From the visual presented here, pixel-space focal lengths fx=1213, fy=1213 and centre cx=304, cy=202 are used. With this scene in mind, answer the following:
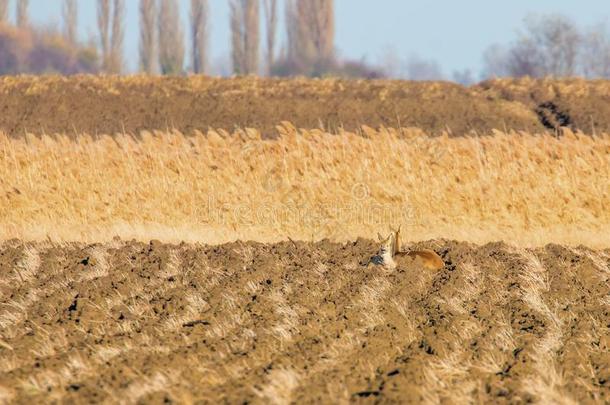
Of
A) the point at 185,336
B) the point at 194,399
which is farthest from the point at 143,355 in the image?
the point at 194,399

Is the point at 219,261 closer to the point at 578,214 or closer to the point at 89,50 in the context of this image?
the point at 578,214

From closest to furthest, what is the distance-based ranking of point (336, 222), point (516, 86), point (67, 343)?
point (67, 343), point (336, 222), point (516, 86)

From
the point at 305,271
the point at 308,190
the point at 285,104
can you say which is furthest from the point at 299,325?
the point at 285,104

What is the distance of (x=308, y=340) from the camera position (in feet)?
31.1

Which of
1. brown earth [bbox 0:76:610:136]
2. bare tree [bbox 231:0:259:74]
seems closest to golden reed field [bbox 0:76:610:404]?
brown earth [bbox 0:76:610:136]

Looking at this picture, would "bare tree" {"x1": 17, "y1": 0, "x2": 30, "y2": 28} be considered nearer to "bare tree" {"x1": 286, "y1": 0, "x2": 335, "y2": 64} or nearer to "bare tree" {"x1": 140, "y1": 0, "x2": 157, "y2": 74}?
"bare tree" {"x1": 140, "y1": 0, "x2": 157, "y2": 74}

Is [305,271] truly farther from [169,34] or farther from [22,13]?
[22,13]

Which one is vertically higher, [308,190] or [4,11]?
[4,11]

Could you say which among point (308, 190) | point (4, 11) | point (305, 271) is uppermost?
point (4, 11)

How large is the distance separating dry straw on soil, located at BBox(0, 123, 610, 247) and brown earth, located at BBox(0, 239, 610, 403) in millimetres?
2213

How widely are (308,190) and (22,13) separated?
5631 centimetres

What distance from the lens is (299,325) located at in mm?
10078

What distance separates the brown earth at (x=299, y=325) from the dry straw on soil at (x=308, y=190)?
221 cm

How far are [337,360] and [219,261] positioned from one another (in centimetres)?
532
